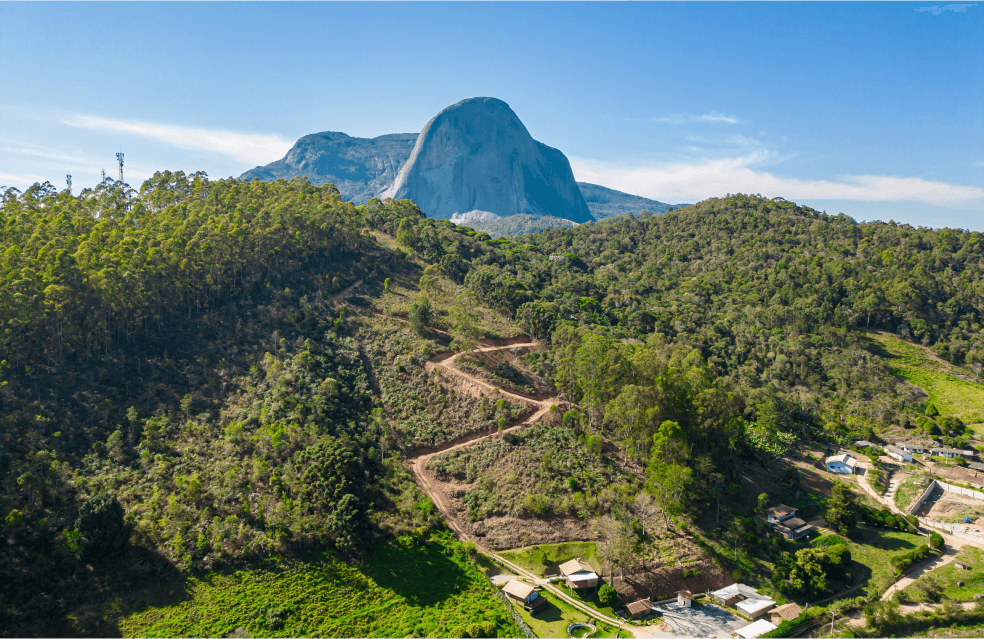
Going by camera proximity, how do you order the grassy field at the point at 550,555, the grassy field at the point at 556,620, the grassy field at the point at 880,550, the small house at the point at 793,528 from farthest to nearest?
the small house at the point at 793,528 → the grassy field at the point at 880,550 → the grassy field at the point at 550,555 → the grassy field at the point at 556,620

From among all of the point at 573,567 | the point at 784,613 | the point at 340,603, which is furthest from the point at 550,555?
the point at 784,613

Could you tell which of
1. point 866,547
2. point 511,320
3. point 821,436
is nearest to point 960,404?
point 821,436

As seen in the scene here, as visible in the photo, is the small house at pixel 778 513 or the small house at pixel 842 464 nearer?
the small house at pixel 778 513

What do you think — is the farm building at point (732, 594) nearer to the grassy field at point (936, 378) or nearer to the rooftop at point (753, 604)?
the rooftop at point (753, 604)

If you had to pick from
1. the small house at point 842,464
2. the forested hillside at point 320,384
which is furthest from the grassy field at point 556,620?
the small house at point 842,464

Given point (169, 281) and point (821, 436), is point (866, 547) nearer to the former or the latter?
point (821, 436)

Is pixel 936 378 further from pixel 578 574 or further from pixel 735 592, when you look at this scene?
pixel 578 574
